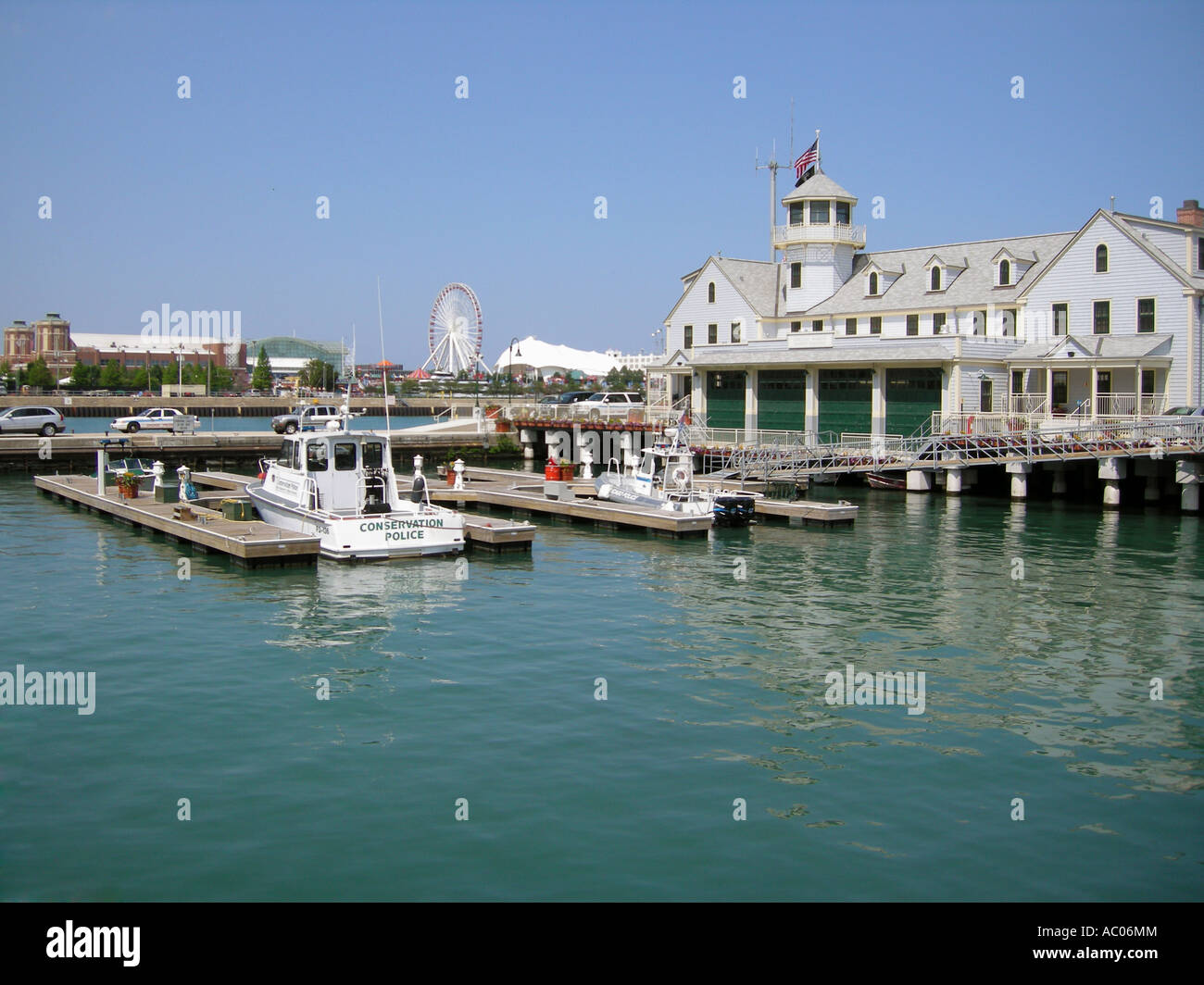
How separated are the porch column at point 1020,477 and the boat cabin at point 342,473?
26738 millimetres

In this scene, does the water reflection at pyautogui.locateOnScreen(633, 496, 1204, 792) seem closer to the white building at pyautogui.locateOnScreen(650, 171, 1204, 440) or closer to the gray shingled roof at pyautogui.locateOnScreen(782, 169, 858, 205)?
the white building at pyautogui.locateOnScreen(650, 171, 1204, 440)

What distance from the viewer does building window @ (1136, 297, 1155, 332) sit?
1861 inches

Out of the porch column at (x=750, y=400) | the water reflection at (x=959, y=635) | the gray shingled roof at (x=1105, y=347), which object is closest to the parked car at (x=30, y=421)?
the porch column at (x=750, y=400)

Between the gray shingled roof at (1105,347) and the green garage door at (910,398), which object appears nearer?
the gray shingled roof at (1105,347)

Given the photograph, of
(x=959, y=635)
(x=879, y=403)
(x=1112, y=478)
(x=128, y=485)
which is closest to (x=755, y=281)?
(x=879, y=403)

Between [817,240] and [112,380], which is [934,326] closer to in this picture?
[817,240]

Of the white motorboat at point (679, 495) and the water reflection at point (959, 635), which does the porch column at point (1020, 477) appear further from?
the white motorboat at point (679, 495)

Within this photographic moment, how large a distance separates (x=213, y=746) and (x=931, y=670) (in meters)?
11.6

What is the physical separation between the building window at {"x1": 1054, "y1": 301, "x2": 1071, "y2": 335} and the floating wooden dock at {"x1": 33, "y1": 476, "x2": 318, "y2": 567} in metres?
37.9

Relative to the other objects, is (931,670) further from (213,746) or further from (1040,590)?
(213,746)

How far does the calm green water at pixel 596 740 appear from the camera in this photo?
11.2 m

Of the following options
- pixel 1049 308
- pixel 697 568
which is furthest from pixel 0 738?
pixel 1049 308

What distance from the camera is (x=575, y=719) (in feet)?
51.8

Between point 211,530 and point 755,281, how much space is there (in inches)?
1670
